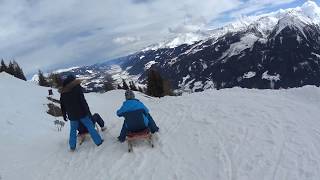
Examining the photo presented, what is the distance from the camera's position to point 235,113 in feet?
59.3

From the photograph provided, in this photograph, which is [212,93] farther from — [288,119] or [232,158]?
[232,158]

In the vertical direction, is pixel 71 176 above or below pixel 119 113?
below

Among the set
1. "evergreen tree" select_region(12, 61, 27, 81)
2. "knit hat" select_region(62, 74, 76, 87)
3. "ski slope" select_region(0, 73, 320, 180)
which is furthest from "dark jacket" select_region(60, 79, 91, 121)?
"evergreen tree" select_region(12, 61, 27, 81)

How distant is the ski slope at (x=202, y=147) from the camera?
1167 centimetres

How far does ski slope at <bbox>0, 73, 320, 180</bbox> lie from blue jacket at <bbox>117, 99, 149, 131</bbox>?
72cm

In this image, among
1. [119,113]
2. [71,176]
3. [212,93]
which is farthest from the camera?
[212,93]

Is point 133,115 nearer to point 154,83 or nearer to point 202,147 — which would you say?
point 202,147

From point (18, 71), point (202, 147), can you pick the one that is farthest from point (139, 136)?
point (18, 71)

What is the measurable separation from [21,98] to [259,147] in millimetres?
25167

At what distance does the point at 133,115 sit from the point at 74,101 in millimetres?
2440

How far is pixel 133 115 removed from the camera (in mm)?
15086

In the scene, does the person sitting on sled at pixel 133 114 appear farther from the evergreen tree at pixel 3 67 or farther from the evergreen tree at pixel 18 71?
the evergreen tree at pixel 18 71

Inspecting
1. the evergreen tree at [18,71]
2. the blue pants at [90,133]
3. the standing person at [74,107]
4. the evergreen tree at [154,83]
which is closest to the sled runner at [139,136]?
the blue pants at [90,133]

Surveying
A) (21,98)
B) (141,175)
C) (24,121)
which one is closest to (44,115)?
(24,121)
